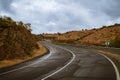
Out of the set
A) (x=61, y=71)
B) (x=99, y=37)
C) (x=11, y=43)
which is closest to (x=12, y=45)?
(x=11, y=43)

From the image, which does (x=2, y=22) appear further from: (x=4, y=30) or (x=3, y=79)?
(x=3, y=79)

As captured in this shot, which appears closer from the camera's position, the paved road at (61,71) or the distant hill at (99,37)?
the paved road at (61,71)

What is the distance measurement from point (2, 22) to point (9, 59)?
227 inches

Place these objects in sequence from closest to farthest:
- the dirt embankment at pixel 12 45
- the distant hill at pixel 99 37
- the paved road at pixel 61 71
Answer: the paved road at pixel 61 71 < the dirt embankment at pixel 12 45 < the distant hill at pixel 99 37

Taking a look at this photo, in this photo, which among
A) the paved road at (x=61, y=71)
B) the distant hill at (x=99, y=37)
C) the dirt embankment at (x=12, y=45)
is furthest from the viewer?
the distant hill at (x=99, y=37)

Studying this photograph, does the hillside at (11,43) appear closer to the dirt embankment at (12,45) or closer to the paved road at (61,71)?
the dirt embankment at (12,45)

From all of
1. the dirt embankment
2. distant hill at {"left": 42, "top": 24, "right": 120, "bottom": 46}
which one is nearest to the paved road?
the dirt embankment

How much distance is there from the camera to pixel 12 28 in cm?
3369

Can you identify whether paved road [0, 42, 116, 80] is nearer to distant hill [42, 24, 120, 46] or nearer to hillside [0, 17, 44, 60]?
hillside [0, 17, 44, 60]

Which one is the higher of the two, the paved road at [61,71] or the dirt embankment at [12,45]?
the dirt embankment at [12,45]

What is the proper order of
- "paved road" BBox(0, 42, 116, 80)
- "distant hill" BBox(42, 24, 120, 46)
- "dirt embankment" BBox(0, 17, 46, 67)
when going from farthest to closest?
"distant hill" BBox(42, 24, 120, 46), "dirt embankment" BBox(0, 17, 46, 67), "paved road" BBox(0, 42, 116, 80)

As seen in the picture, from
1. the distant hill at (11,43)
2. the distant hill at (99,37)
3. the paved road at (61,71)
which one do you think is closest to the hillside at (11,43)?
the distant hill at (11,43)

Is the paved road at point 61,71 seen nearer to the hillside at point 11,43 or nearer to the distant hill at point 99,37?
the hillside at point 11,43

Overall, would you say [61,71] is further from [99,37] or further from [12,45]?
[99,37]
